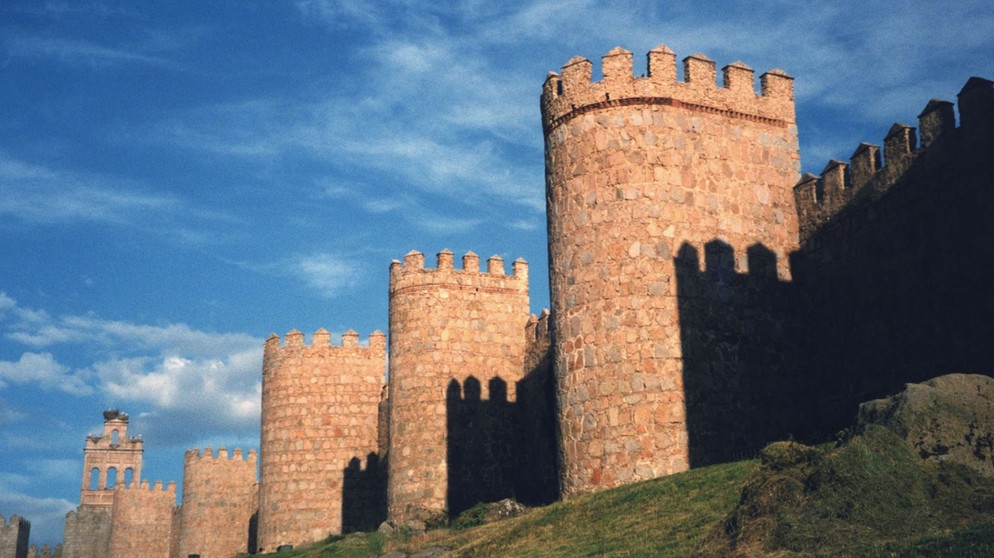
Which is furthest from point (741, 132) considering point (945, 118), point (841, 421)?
point (841, 421)

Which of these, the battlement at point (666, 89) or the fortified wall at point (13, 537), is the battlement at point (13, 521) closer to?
the fortified wall at point (13, 537)

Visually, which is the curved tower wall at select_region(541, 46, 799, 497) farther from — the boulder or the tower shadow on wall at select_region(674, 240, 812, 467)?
→ the boulder

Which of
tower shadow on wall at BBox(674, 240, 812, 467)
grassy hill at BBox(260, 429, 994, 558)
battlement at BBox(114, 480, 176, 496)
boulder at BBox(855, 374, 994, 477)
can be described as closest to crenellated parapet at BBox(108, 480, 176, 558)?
battlement at BBox(114, 480, 176, 496)

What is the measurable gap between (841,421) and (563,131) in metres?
6.62

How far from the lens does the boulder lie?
1074 cm

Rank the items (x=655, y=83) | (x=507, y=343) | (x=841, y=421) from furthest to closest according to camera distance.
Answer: (x=507, y=343) < (x=655, y=83) < (x=841, y=421)

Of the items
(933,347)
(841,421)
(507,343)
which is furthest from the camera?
(507,343)

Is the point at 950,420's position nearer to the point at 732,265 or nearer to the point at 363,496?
the point at 732,265

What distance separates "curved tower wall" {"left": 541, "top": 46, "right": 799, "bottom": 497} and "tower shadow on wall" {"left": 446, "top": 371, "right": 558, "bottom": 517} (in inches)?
305

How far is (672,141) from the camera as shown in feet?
61.5

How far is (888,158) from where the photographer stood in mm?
17188

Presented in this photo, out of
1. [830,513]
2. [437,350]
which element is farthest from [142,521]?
[830,513]

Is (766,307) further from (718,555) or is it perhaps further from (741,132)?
(718,555)

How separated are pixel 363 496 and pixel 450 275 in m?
8.33
